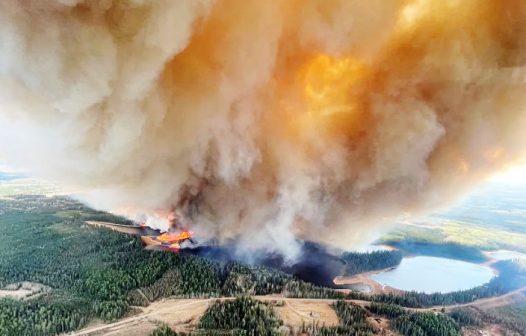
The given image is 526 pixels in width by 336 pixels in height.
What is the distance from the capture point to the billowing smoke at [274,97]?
48.6 feet

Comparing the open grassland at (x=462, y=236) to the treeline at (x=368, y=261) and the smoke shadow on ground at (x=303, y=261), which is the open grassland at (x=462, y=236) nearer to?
the treeline at (x=368, y=261)

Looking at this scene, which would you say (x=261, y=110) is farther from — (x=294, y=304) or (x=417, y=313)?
(x=417, y=313)

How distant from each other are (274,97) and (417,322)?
1611cm

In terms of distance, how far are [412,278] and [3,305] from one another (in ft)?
106

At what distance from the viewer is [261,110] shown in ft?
85.1

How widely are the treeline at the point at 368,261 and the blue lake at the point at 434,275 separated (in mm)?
825

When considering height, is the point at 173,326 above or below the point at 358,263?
below

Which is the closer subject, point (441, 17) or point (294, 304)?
point (441, 17)

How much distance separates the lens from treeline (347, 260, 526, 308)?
104 ft

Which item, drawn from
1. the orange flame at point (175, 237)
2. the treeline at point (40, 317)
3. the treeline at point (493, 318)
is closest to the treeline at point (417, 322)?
the treeline at point (493, 318)

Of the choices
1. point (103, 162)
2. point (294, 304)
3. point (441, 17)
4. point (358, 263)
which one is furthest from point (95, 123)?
point (358, 263)

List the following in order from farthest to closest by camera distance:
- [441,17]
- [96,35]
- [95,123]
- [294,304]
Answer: [294,304] < [441,17] < [95,123] < [96,35]

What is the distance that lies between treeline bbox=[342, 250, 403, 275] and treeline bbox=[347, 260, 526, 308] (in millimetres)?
7075

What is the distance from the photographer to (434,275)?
42.8 meters
